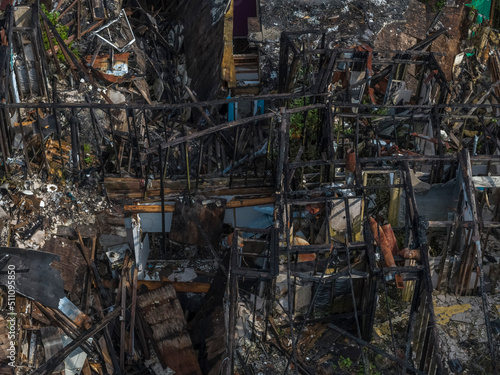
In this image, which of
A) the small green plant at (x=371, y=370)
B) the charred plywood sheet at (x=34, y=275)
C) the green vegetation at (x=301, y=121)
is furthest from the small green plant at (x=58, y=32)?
the small green plant at (x=371, y=370)

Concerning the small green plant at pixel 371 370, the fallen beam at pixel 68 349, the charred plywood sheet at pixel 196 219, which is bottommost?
the small green plant at pixel 371 370

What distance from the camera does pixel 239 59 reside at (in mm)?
Result: 16469

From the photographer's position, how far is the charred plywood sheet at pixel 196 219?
12.7 m

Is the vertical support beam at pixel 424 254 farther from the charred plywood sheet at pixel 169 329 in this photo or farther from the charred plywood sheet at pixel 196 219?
the charred plywood sheet at pixel 169 329

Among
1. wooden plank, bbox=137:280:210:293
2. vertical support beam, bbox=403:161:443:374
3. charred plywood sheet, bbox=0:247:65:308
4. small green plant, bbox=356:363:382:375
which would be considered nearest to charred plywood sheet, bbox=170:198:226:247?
wooden plank, bbox=137:280:210:293

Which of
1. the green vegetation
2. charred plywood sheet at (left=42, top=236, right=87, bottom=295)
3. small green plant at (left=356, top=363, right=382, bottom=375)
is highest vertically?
the green vegetation

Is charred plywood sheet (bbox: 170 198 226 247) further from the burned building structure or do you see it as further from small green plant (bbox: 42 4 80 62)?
small green plant (bbox: 42 4 80 62)

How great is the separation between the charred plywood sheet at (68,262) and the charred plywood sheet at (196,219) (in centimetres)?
184

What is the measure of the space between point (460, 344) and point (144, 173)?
22.4 feet

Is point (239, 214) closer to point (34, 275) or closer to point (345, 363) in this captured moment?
point (345, 363)

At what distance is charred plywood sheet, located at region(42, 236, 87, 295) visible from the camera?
11.8 m

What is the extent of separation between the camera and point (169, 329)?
12.0 meters

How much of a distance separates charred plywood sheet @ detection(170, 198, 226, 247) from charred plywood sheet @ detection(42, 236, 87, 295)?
1.84 m

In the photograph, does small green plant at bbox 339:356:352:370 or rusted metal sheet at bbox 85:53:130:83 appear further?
rusted metal sheet at bbox 85:53:130:83
